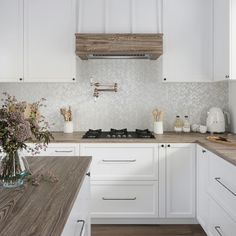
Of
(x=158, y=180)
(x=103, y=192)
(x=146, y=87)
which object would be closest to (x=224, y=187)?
(x=158, y=180)

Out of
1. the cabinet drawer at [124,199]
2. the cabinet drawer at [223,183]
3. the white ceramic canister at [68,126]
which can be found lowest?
the cabinet drawer at [124,199]

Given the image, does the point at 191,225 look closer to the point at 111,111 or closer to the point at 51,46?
the point at 111,111

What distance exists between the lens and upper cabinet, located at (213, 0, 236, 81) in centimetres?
281

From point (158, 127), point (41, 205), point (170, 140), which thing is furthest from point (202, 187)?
point (41, 205)

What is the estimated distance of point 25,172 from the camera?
58.8 inches

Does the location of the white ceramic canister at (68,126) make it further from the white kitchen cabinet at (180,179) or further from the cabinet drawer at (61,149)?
the white kitchen cabinet at (180,179)

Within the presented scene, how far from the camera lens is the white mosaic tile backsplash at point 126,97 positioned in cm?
364

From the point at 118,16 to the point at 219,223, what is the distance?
2115 millimetres

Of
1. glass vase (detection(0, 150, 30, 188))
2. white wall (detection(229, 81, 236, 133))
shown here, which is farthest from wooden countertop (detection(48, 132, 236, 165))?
glass vase (detection(0, 150, 30, 188))

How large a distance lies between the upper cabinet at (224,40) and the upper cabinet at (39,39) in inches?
55.5

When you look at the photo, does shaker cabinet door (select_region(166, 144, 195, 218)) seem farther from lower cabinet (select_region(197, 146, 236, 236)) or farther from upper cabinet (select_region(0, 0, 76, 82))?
upper cabinet (select_region(0, 0, 76, 82))

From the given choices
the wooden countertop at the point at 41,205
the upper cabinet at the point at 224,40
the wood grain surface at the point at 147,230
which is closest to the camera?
the wooden countertop at the point at 41,205

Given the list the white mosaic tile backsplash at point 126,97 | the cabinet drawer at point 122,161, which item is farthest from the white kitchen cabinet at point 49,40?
the cabinet drawer at point 122,161

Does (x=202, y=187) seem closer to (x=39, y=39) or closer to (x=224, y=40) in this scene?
(x=224, y=40)
